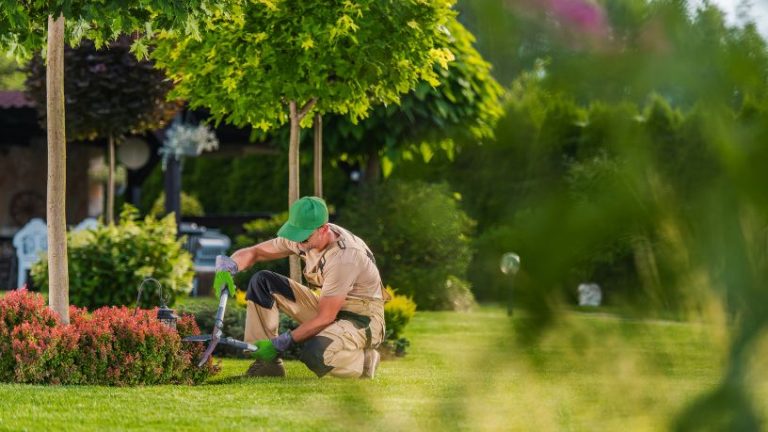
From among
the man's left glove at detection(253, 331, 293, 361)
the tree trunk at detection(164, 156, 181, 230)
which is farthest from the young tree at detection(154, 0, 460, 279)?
the tree trunk at detection(164, 156, 181, 230)

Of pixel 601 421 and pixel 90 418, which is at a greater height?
pixel 601 421

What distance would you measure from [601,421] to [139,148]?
58.2 ft

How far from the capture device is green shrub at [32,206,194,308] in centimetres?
1070

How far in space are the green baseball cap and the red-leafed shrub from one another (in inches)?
31.6

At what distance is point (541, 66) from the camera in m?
0.75

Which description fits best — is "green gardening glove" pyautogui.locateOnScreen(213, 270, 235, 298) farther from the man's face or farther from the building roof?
the building roof

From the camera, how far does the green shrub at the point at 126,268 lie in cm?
1070

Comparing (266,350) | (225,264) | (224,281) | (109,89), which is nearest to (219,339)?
(266,350)

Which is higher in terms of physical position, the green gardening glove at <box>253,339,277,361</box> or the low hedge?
the green gardening glove at <box>253,339,277,361</box>

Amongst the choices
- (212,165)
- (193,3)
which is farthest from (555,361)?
(212,165)

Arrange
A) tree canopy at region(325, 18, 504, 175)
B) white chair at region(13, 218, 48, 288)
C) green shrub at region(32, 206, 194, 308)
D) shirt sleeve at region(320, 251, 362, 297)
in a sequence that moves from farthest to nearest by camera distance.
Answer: white chair at region(13, 218, 48, 288) → tree canopy at region(325, 18, 504, 175) → green shrub at region(32, 206, 194, 308) → shirt sleeve at region(320, 251, 362, 297)

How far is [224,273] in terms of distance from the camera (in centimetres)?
621

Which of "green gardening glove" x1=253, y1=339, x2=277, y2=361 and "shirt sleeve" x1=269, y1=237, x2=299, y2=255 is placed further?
"shirt sleeve" x1=269, y1=237, x2=299, y2=255

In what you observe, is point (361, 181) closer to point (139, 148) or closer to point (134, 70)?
point (134, 70)
